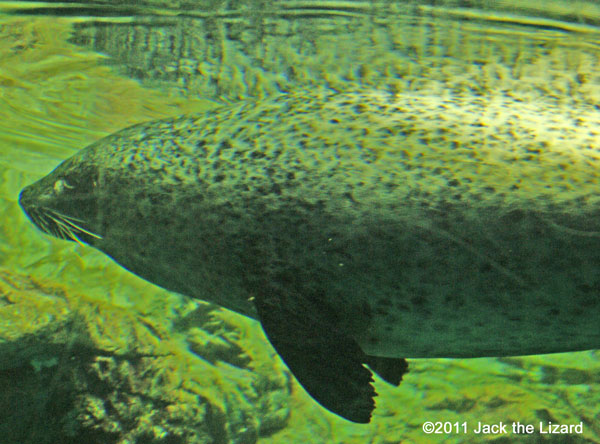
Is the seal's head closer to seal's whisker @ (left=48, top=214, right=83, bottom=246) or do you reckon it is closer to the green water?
seal's whisker @ (left=48, top=214, right=83, bottom=246)

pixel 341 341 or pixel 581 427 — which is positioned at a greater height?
pixel 341 341

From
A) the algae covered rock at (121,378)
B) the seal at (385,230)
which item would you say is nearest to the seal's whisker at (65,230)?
the algae covered rock at (121,378)

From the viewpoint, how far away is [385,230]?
228cm

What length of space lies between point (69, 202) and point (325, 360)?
80.6 inches

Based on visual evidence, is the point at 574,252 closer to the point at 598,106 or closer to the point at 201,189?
the point at 598,106

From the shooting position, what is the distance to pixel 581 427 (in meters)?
3.33

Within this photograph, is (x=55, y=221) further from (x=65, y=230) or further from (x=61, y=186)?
(x=61, y=186)

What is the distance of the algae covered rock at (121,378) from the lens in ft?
10.4

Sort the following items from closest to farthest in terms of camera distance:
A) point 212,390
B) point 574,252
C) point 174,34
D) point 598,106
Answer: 1. point 574,252
2. point 598,106
3. point 212,390
4. point 174,34

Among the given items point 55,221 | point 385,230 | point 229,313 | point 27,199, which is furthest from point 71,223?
point 385,230

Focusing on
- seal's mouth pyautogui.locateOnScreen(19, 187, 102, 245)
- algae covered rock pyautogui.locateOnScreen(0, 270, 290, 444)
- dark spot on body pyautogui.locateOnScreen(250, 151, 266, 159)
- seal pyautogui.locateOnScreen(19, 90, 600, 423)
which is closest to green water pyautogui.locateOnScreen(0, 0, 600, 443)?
algae covered rock pyautogui.locateOnScreen(0, 270, 290, 444)

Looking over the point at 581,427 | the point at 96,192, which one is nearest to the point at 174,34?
the point at 96,192

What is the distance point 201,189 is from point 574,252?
1.74m

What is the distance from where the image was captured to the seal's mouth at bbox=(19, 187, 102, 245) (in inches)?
134
